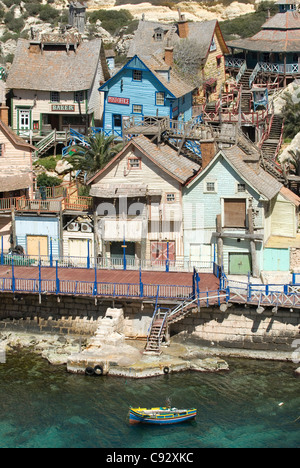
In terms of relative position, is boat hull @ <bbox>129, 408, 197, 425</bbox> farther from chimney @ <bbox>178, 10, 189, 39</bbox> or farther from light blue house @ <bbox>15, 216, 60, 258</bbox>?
chimney @ <bbox>178, 10, 189, 39</bbox>

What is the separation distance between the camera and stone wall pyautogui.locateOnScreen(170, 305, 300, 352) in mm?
46625

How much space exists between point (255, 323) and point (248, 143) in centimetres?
1906

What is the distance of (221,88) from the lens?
7562 cm

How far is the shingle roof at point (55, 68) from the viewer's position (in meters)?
71.7

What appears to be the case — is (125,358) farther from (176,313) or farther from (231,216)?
(231,216)

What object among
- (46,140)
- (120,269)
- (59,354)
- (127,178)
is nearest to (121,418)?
(59,354)

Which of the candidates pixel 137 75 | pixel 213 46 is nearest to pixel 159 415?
pixel 137 75

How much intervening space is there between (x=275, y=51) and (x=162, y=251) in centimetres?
2958

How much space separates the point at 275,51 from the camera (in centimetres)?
7469

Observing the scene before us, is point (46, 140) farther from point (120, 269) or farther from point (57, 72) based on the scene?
point (120, 269)

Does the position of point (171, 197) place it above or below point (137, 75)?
below

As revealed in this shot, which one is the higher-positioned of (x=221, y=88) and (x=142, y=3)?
(x=142, y=3)

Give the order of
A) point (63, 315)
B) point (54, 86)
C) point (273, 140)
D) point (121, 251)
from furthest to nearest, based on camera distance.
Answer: point (54, 86) → point (273, 140) → point (121, 251) → point (63, 315)

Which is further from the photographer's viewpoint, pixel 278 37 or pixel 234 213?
pixel 278 37
